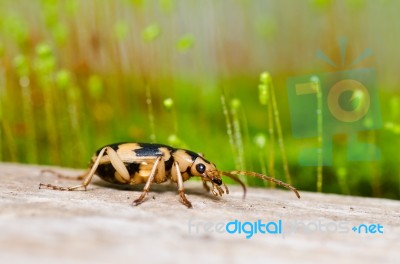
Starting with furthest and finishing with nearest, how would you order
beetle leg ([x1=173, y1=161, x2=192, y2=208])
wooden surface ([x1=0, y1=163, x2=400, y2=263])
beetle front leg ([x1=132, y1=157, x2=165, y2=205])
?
1. beetle front leg ([x1=132, y1=157, x2=165, y2=205])
2. beetle leg ([x1=173, y1=161, x2=192, y2=208])
3. wooden surface ([x1=0, y1=163, x2=400, y2=263])

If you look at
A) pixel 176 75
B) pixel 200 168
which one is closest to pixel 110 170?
pixel 200 168

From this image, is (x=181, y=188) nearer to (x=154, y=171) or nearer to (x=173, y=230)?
(x=154, y=171)

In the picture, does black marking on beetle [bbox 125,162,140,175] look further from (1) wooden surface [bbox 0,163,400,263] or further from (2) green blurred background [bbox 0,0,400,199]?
(2) green blurred background [bbox 0,0,400,199]

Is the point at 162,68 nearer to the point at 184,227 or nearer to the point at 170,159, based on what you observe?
the point at 170,159

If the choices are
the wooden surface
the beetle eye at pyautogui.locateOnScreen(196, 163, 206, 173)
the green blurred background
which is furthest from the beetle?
the green blurred background

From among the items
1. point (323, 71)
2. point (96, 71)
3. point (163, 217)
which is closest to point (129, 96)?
point (96, 71)

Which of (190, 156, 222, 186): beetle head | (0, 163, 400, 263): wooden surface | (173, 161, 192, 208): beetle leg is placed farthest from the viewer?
(190, 156, 222, 186): beetle head
